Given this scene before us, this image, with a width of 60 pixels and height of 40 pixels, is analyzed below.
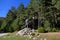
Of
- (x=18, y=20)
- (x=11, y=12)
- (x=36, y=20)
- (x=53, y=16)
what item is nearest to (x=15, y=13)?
(x=11, y=12)

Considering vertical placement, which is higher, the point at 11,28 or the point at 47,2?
the point at 47,2

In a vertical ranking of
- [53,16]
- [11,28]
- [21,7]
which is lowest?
[11,28]

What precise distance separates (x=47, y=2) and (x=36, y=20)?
5500 mm

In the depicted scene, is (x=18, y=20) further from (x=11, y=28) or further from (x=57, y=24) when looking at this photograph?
(x=57, y=24)

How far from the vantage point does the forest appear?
26.0 metres

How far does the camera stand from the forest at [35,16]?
26.0 metres

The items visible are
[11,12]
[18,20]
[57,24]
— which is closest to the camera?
[57,24]

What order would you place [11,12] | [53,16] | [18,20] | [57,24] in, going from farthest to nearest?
[11,12]
[18,20]
[57,24]
[53,16]

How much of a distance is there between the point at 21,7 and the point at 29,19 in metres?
3.20

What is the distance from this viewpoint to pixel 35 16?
28.5 meters

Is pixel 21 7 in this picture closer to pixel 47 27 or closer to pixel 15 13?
pixel 15 13

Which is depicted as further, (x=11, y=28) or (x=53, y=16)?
(x=11, y=28)

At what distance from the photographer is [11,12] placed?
32.3 m

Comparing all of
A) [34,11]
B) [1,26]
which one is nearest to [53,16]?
[34,11]
